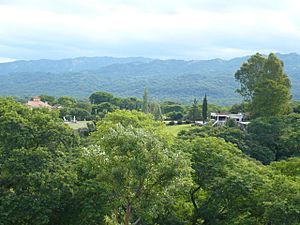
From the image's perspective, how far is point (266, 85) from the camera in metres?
51.2

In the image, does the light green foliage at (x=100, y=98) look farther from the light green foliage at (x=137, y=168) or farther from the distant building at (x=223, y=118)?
the light green foliage at (x=137, y=168)

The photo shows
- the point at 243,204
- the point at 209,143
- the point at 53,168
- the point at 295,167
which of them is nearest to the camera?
the point at 53,168

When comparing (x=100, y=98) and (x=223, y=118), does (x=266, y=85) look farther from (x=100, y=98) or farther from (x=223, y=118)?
(x=100, y=98)

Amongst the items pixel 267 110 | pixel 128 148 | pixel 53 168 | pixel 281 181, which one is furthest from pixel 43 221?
pixel 267 110

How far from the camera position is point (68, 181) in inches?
834

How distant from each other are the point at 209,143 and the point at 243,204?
4.26 meters

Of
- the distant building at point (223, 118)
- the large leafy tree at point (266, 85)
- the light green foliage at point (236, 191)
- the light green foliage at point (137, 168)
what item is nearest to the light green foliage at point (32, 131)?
the light green foliage at point (137, 168)

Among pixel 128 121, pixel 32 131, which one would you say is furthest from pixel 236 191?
pixel 128 121

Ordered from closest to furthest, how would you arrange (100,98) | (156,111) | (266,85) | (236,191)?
(236,191), (266,85), (156,111), (100,98)

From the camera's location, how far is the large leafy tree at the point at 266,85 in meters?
51.2

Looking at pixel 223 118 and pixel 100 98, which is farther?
pixel 100 98

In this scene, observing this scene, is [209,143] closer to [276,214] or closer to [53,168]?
[276,214]

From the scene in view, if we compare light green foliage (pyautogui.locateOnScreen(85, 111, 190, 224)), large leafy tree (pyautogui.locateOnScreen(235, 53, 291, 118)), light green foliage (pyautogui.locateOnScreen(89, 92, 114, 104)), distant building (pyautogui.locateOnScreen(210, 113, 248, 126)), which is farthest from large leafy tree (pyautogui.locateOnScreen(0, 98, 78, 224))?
light green foliage (pyautogui.locateOnScreen(89, 92, 114, 104))

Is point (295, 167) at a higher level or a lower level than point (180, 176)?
lower
